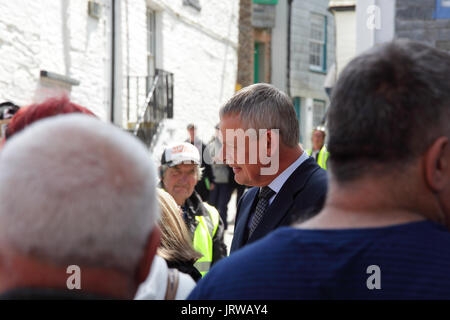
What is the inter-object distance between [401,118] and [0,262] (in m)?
0.91

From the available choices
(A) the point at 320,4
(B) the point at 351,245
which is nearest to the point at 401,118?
(B) the point at 351,245

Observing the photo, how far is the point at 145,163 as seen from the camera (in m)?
1.26

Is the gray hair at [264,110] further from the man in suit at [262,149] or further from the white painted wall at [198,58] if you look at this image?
the white painted wall at [198,58]

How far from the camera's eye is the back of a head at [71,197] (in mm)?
1154

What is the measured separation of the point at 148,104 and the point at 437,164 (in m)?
11.4

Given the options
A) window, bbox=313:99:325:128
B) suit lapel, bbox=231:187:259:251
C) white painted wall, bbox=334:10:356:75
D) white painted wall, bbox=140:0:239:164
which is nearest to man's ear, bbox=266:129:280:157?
suit lapel, bbox=231:187:259:251

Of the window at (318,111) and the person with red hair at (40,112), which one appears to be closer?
the person with red hair at (40,112)

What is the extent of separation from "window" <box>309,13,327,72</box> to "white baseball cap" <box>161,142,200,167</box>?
2129 cm

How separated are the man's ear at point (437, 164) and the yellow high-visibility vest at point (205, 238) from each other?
2.38m

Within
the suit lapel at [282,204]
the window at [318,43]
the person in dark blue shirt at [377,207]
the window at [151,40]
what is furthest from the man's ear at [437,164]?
the window at [318,43]

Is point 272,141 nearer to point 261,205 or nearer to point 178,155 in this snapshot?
point 261,205

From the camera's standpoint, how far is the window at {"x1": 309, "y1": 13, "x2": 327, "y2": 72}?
25.5 m

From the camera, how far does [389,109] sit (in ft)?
5.00
